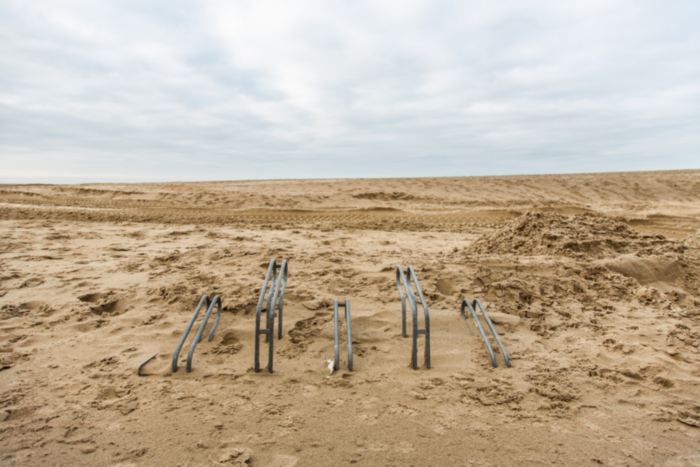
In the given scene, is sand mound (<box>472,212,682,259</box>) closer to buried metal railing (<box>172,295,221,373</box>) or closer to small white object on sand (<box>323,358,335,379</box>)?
small white object on sand (<box>323,358,335,379</box>)

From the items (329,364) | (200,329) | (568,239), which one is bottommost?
(329,364)

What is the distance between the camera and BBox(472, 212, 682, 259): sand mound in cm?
511

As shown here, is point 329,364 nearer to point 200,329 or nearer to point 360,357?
point 360,357

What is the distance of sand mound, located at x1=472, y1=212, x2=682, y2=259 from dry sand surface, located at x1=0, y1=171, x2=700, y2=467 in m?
0.04

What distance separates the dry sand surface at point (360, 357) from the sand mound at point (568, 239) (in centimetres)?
4

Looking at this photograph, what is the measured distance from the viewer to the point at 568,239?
17.1 ft

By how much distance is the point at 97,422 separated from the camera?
7.19ft

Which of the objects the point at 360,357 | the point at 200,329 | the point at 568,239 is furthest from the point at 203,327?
the point at 568,239

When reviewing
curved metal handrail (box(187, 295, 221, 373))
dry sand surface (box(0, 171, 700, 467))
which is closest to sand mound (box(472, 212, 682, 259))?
dry sand surface (box(0, 171, 700, 467))

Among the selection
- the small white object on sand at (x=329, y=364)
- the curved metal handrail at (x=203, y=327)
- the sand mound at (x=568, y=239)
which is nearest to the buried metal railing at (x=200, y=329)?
the curved metal handrail at (x=203, y=327)

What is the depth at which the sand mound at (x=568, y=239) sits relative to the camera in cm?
511

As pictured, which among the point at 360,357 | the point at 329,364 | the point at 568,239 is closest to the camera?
the point at 329,364

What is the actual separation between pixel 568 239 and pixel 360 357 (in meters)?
3.90

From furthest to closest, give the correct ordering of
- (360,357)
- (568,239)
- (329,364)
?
(568,239)
(360,357)
(329,364)
